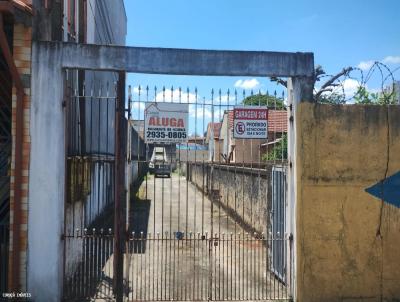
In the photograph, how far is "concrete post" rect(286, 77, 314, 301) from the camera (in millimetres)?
5887

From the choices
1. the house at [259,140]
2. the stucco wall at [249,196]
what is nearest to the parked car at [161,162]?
the stucco wall at [249,196]

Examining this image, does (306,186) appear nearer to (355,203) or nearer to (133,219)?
(355,203)

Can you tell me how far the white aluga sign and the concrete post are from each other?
5.07 ft

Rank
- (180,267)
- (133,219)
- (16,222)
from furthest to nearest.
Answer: (133,219)
(180,267)
(16,222)

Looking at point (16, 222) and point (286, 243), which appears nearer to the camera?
point (16, 222)

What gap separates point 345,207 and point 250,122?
6.01ft

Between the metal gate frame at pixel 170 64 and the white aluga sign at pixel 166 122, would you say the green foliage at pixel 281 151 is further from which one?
the white aluga sign at pixel 166 122

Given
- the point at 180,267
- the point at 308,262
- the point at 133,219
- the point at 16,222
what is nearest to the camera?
the point at 16,222

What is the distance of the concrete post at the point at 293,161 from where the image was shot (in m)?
5.89

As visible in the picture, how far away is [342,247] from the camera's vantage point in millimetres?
5895

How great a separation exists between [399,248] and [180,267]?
3839mm

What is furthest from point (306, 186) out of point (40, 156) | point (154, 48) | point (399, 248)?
point (40, 156)

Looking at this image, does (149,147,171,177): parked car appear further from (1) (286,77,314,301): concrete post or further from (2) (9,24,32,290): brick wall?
(1) (286,77,314,301): concrete post

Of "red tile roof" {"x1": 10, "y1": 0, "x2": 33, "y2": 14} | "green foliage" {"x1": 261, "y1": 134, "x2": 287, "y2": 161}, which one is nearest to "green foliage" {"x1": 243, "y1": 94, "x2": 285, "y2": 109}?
"green foliage" {"x1": 261, "y1": 134, "x2": 287, "y2": 161}
